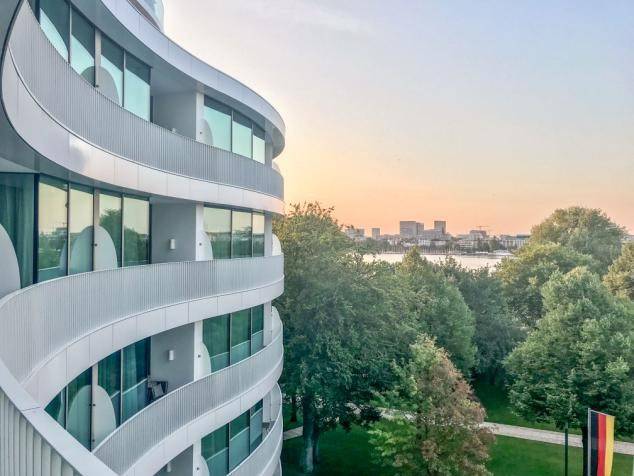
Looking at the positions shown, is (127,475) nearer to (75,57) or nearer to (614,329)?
(75,57)

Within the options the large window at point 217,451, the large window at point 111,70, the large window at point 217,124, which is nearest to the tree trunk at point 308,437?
the large window at point 217,451

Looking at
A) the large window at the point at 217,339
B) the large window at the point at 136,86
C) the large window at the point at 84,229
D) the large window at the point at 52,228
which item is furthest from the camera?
the large window at the point at 217,339

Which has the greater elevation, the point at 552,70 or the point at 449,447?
the point at 552,70

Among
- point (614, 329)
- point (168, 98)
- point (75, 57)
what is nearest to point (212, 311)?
point (168, 98)

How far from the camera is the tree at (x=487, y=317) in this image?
38781 mm

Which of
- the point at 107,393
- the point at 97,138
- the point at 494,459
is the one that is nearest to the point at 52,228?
the point at 97,138

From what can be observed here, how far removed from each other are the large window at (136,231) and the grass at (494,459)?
17.1 meters

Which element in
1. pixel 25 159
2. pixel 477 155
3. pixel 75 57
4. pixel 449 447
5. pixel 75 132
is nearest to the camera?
pixel 25 159

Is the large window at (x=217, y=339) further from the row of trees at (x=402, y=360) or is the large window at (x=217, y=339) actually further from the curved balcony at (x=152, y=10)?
the row of trees at (x=402, y=360)

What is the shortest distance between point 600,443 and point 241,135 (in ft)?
59.4

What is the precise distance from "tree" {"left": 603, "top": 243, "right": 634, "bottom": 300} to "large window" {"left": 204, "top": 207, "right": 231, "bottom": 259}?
35938mm

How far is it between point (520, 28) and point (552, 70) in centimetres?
610

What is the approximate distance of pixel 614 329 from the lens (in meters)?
26.8

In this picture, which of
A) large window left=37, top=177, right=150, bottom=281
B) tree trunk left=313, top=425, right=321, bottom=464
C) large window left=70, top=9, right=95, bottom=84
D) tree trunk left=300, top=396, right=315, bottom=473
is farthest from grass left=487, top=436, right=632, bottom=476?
large window left=70, top=9, right=95, bottom=84
